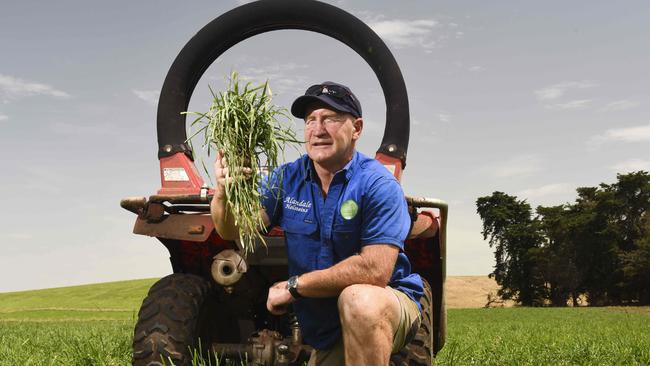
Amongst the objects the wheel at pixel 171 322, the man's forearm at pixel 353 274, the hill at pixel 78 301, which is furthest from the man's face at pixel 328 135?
the hill at pixel 78 301

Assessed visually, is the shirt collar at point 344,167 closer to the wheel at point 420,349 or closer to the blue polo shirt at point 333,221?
the blue polo shirt at point 333,221

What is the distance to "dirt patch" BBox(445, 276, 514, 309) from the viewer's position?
69.6 meters

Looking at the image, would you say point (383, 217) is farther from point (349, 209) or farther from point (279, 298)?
point (279, 298)

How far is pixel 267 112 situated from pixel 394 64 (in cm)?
241

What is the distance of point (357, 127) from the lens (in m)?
3.43

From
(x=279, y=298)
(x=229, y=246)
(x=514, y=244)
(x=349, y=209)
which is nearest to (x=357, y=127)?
(x=349, y=209)

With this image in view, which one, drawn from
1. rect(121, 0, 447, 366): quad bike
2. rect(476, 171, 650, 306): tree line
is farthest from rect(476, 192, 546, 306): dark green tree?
rect(121, 0, 447, 366): quad bike

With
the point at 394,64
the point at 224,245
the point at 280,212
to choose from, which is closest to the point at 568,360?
the point at 394,64

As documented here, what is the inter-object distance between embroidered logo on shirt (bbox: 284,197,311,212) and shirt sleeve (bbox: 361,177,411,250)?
0.31 m

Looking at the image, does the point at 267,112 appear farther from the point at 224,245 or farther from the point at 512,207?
the point at 512,207

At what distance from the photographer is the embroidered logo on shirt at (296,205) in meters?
3.33

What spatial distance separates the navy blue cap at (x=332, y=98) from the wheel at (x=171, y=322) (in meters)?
1.56

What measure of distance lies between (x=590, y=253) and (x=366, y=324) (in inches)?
2486

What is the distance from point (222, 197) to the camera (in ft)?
10.7
